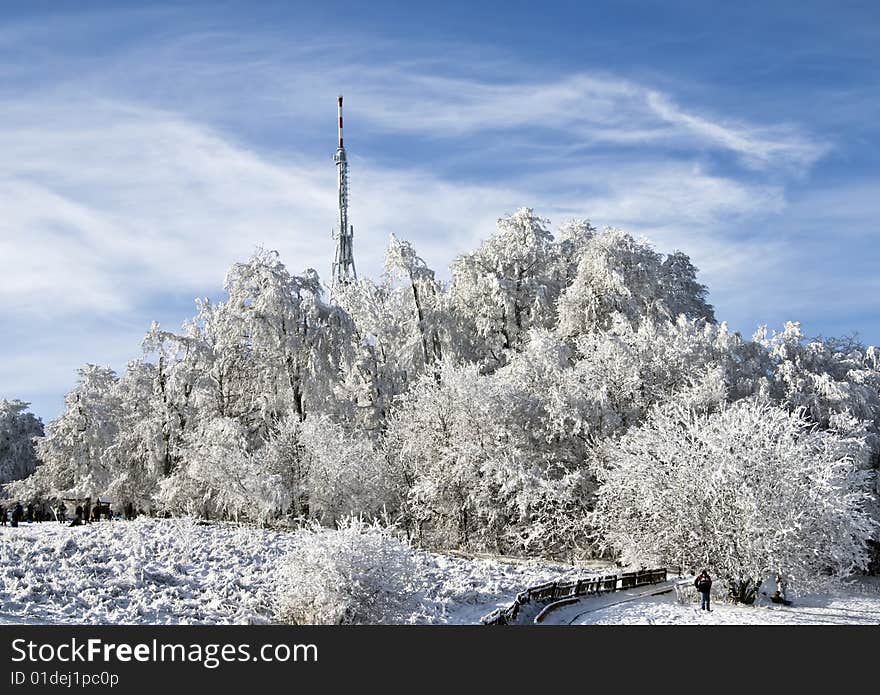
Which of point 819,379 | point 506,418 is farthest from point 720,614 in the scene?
point 819,379

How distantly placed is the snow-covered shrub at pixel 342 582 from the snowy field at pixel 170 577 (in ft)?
3.47

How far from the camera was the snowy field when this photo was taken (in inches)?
819

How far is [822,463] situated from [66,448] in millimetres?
39613

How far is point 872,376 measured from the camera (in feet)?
155

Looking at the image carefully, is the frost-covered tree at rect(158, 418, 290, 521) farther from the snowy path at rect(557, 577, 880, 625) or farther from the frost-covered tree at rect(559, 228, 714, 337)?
the frost-covered tree at rect(559, 228, 714, 337)

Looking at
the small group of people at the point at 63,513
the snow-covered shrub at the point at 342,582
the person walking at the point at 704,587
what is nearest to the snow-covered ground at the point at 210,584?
the person walking at the point at 704,587

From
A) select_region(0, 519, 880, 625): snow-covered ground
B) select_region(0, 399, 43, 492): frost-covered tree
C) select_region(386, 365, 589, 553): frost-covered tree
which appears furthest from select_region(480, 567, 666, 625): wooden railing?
select_region(0, 399, 43, 492): frost-covered tree

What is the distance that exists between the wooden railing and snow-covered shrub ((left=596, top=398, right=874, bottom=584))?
A: 1188mm

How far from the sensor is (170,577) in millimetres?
24062

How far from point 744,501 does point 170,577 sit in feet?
59.0
